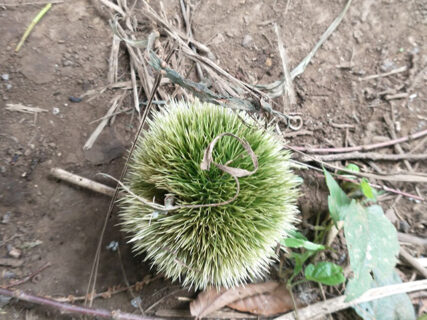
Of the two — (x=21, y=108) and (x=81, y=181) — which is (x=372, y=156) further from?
(x=21, y=108)

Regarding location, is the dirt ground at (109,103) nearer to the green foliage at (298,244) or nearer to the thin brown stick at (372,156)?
the thin brown stick at (372,156)

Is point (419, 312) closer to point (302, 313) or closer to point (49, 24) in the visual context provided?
point (302, 313)

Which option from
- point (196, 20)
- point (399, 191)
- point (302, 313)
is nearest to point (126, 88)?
point (196, 20)

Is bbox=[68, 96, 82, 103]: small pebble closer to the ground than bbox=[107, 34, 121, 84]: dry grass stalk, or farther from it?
closer to the ground

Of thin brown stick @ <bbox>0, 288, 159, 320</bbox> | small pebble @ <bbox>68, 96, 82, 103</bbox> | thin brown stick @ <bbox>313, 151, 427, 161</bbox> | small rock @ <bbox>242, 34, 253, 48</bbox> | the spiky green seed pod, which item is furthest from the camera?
small rock @ <bbox>242, 34, 253, 48</bbox>

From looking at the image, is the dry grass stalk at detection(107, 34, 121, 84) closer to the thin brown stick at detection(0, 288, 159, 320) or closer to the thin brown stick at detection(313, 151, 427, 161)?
Answer: the thin brown stick at detection(0, 288, 159, 320)

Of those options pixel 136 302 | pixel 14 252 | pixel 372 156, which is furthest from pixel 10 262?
pixel 372 156

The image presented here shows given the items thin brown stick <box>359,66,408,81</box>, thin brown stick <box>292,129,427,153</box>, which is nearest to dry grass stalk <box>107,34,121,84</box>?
thin brown stick <box>292,129,427,153</box>
